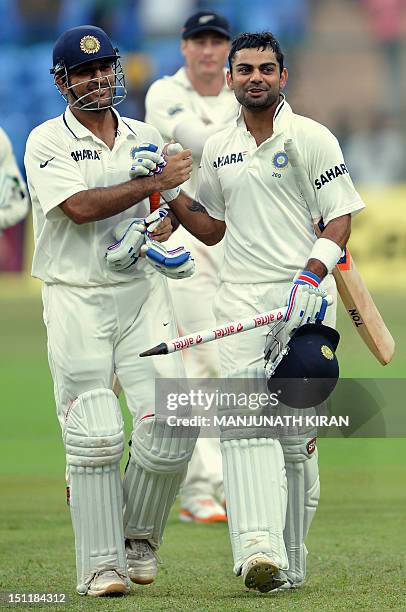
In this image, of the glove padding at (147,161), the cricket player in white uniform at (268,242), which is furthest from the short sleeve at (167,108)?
the glove padding at (147,161)

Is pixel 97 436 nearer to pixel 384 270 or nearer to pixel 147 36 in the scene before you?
pixel 384 270

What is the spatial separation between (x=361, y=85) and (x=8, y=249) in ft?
29.5

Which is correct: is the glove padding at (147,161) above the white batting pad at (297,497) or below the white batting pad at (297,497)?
above

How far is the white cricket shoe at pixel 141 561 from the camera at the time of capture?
4867mm

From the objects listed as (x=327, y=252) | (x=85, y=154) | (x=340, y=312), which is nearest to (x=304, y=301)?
(x=327, y=252)

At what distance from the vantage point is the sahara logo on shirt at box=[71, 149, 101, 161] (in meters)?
4.75

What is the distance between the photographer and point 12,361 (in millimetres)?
12734

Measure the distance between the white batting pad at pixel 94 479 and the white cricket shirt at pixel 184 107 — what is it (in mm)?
2246

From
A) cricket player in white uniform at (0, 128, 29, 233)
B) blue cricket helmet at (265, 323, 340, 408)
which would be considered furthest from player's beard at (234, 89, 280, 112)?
cricket player in white uniform at (0, 128, 29, 233)

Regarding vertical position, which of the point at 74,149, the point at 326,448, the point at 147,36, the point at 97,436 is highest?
the point at 147,36

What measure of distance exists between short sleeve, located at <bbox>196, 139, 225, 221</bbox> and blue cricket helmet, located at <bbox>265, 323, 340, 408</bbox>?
64 centimetres

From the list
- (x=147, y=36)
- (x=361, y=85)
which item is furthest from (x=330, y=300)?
(x=361, y=85)

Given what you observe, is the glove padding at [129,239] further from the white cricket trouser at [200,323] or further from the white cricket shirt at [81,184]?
the white cricket trouser at [200,323]

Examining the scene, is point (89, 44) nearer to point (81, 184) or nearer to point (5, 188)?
point (81, 184)
